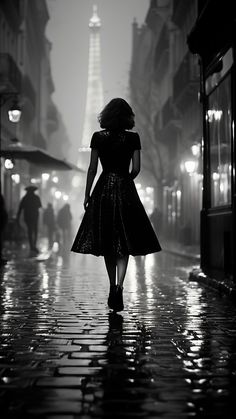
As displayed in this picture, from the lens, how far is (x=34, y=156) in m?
Answer: 23.3

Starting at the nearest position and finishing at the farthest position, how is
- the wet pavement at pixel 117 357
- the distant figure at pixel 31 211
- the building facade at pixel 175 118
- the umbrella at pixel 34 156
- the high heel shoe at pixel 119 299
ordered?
the wet pavement at pixel 117 357 < the high heel shoe at pixel 119 299 < the umbrella at pixel 34 156 < the distant figure at pixel 31 211 < the building facade at pixel 175 118

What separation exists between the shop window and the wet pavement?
2.38m

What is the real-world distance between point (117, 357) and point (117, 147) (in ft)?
9.30

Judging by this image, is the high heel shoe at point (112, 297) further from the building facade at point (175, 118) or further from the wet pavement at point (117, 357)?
the building facade at point (175, 118)

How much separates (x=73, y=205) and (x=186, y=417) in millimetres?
166225

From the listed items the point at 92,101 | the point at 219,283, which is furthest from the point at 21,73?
the point at 92,101

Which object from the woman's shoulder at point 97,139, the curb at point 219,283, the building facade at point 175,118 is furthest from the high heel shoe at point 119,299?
the building facade at point 175,118

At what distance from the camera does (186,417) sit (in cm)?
367

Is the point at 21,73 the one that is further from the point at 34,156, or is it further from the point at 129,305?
the point at 129,305

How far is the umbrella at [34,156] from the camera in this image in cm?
2214

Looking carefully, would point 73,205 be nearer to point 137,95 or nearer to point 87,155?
point 87,155

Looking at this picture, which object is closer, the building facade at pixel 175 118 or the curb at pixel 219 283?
the curb at pixel 219 283

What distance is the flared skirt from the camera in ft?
24.8

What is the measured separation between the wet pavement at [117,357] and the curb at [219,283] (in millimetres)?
139
